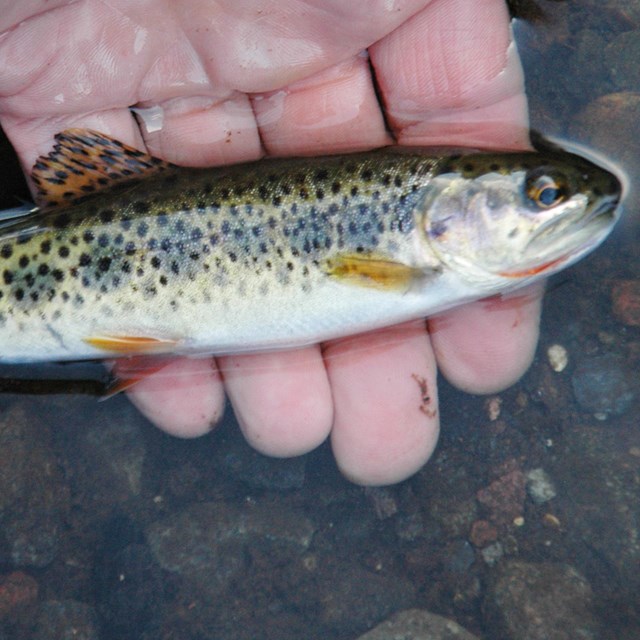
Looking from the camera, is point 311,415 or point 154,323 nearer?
point 154,323

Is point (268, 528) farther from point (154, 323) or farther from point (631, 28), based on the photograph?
point (631, 28)

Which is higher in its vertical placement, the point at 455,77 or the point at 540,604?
the point at 455,77

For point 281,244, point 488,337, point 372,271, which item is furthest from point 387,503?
point 281,244

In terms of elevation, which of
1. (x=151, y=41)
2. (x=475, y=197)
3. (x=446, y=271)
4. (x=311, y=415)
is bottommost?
(x=311, y=415)

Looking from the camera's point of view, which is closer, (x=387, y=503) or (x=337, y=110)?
(x=337, y=110)

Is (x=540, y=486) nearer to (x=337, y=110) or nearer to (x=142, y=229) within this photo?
(x=337, y=110)

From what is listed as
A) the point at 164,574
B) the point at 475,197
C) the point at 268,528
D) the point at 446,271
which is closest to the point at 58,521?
the point at 164,574

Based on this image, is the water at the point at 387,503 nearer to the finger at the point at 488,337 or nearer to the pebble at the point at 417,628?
the pebble at the point at 417,628

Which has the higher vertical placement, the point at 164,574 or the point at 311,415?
the point at 311,415

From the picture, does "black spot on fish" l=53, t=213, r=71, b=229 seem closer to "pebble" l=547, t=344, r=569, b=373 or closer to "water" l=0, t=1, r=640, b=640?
"water" l=0, t=1, r=640, b=640
